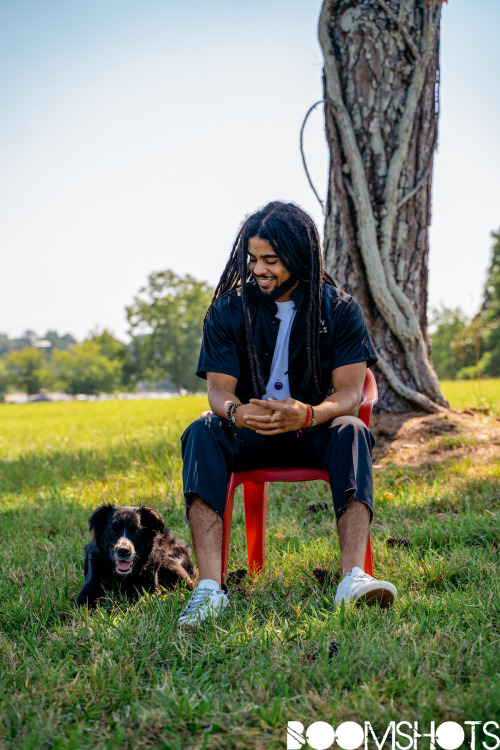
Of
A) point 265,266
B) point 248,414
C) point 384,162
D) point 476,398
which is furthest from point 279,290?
point 476,398

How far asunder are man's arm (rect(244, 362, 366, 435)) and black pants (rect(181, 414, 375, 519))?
8cm

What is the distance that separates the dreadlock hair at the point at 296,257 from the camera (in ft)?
10.3

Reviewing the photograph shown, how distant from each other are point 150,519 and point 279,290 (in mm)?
1304

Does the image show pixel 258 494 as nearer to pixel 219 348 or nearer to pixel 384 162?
pixel 219 348

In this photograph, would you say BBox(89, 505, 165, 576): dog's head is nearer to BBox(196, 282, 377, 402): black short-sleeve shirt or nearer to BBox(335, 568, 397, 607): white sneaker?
BBox(196, 282, 377, 402): black short-sleeve shirt

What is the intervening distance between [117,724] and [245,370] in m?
1.81

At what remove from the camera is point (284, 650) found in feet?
7.14

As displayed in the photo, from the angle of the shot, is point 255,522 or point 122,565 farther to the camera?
point 255,522

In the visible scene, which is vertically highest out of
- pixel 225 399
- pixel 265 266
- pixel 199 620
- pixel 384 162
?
pixel 384 162

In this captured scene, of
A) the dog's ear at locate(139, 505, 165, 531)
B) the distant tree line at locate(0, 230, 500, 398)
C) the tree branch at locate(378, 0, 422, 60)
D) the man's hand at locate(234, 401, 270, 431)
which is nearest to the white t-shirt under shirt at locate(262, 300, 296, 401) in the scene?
the man's hand at locate(234, 401, 270, 431)

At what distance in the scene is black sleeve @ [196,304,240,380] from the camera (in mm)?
3127

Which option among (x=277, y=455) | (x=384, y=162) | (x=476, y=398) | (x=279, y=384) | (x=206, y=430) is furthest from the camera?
(x=476, y=398)

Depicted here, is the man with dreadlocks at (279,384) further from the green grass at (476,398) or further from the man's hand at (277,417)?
the green grass at (476,398)

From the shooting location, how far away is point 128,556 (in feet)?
9.80
